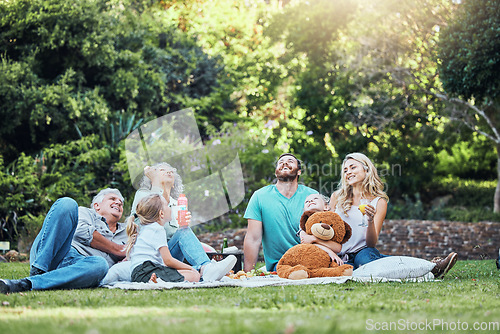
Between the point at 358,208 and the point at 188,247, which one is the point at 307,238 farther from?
the point at 188,247

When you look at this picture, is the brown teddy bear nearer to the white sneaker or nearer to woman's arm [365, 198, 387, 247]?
woman's arm [365, 198, 387, 247]

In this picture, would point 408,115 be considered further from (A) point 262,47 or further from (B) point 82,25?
(B) point 82,25

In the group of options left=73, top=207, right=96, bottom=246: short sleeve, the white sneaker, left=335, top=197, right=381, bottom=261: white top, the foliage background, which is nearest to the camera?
the white sneaker

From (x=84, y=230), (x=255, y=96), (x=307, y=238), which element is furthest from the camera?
(x=255, y=96)

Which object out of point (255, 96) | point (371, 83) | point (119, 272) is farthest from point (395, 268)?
point (255, 96)

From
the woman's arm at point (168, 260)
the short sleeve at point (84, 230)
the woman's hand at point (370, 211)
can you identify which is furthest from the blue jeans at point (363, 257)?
the short sleeve at point (84, 230)

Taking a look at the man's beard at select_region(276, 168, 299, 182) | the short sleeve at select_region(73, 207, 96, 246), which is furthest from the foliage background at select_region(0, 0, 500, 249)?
the short sleeve at select_region(73, 207, 96, 246)

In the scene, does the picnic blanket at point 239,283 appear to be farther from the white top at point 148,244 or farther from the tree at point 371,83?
the tree at point 371,83

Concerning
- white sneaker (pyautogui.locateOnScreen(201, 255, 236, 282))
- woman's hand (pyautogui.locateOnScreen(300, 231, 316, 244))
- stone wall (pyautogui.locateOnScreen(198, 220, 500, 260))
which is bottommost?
stone wall (pyautogui.locateOnScreen(198, 220, 500, 260))

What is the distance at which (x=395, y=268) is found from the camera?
15.8 feet

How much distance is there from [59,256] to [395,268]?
9.50ft

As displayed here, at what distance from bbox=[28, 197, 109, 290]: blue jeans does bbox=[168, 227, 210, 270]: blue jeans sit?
93cm

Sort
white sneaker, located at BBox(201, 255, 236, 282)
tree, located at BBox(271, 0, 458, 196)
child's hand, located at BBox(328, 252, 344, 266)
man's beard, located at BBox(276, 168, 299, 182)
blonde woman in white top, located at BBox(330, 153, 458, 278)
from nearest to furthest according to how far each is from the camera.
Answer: white sneaker, located at BBox(201, 255, 236, 282) < child's hand, located at BBox(328, 252, 344, 266) < blonde woman in white top, located at BBox(330, 153, 458, 278) < man's beard, located at BBox(276, 168, 299, 182) < tree, located at BBox(271, 0, 458, 196)

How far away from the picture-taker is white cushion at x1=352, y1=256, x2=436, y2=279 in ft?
15.8
